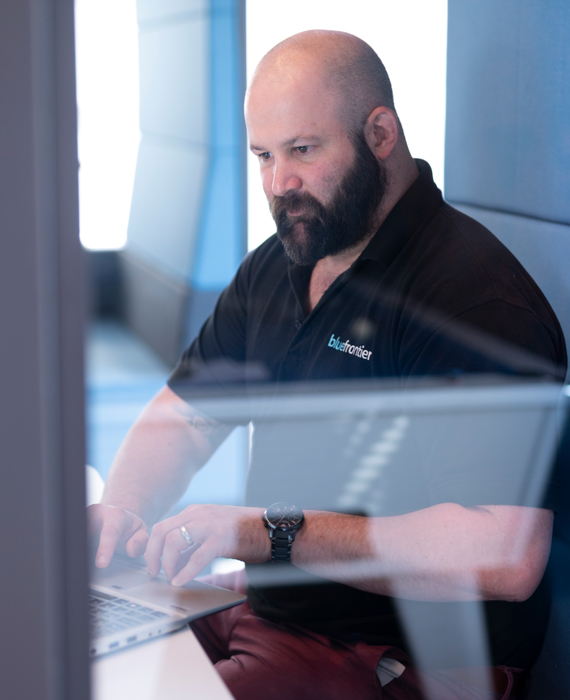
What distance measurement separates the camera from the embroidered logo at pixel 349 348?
917 millimetres

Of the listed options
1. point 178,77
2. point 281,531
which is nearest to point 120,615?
point 281,531

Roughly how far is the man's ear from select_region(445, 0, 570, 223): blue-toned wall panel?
0.19 metres

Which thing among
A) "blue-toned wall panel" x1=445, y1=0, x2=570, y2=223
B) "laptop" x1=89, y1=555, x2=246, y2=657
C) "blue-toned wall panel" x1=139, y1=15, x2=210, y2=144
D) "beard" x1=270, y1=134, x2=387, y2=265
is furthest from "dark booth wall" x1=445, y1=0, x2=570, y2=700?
"blue-toned wall panel" x1=139, y1=15, x2=210, y2=144

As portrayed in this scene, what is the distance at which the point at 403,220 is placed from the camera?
0.95m

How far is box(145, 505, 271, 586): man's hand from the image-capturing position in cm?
67

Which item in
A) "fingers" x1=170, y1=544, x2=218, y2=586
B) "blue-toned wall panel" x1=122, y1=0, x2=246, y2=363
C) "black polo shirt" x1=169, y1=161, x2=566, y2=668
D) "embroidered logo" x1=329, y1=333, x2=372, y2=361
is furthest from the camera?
"blue-toned wall panel" x1=122, y1=0, x2=246, y2=363

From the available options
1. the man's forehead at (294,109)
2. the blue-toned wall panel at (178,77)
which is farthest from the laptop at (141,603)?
the blue-toned wall panel at (178,77)

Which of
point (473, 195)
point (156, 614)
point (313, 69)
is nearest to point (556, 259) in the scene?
point (473, 195)

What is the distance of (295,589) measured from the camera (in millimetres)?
896

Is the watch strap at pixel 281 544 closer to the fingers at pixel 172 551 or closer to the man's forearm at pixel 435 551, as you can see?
the man's forearm at pixel 435 551

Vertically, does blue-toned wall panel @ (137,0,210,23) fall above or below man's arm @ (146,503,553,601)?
above

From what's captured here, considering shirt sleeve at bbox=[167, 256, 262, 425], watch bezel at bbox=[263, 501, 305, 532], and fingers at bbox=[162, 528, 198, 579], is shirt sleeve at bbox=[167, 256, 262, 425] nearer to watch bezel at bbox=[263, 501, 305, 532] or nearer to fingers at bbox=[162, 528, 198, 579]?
watch bezel at bbox=[263, 501, 305, 532]

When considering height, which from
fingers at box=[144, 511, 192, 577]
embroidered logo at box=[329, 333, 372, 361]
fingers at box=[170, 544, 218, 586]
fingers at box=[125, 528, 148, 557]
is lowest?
fingers at box=[125, 528, 148, 557]

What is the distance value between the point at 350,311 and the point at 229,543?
0.36 meters
